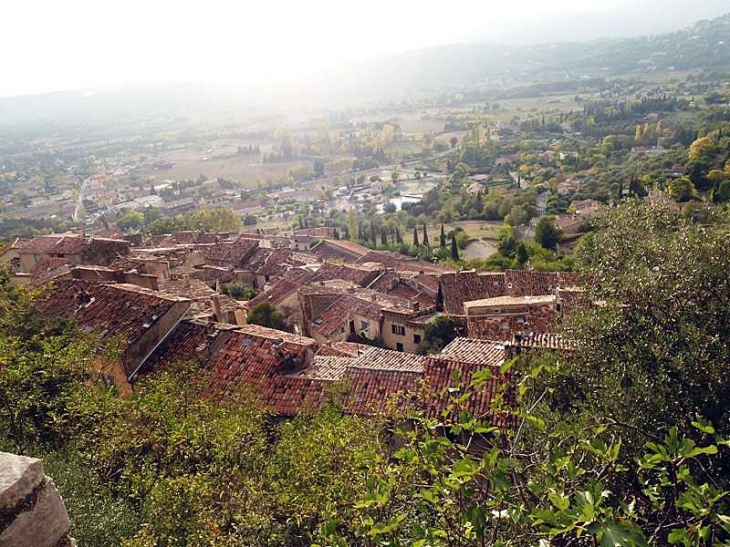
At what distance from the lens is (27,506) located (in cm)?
500

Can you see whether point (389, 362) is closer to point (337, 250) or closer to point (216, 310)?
point (216, 310)

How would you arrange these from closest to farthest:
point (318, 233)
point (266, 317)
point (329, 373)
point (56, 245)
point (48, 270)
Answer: point (329, 373) → point (266, 317) → point (48, 270) → point (56, 245) → point (318, 233)

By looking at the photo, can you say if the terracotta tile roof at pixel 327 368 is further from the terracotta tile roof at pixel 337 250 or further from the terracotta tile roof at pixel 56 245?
the terracotta tile roof at pixel 337 250

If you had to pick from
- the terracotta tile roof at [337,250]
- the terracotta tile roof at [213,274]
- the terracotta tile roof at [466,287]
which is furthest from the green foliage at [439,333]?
the terracotta tile roof at [337,250]

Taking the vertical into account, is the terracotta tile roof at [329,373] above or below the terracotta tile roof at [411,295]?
above

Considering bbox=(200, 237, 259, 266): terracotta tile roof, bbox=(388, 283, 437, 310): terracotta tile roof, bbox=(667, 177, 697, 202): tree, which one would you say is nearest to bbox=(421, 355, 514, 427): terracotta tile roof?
bbox=(388, 283, 437, 310): terracotta tile roof

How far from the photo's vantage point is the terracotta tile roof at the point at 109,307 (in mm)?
19516

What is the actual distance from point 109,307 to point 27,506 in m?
17.1

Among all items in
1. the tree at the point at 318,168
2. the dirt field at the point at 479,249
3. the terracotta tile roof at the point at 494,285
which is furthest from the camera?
the tree at the point at 318,168

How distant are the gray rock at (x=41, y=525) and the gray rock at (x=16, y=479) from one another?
0.13m

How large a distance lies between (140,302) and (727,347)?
18159 mm

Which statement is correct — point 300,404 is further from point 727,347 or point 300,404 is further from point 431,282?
point 431,282

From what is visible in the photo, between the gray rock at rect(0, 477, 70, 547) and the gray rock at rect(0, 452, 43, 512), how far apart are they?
0.13 metres

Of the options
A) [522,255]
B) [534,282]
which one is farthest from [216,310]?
[522,255]
